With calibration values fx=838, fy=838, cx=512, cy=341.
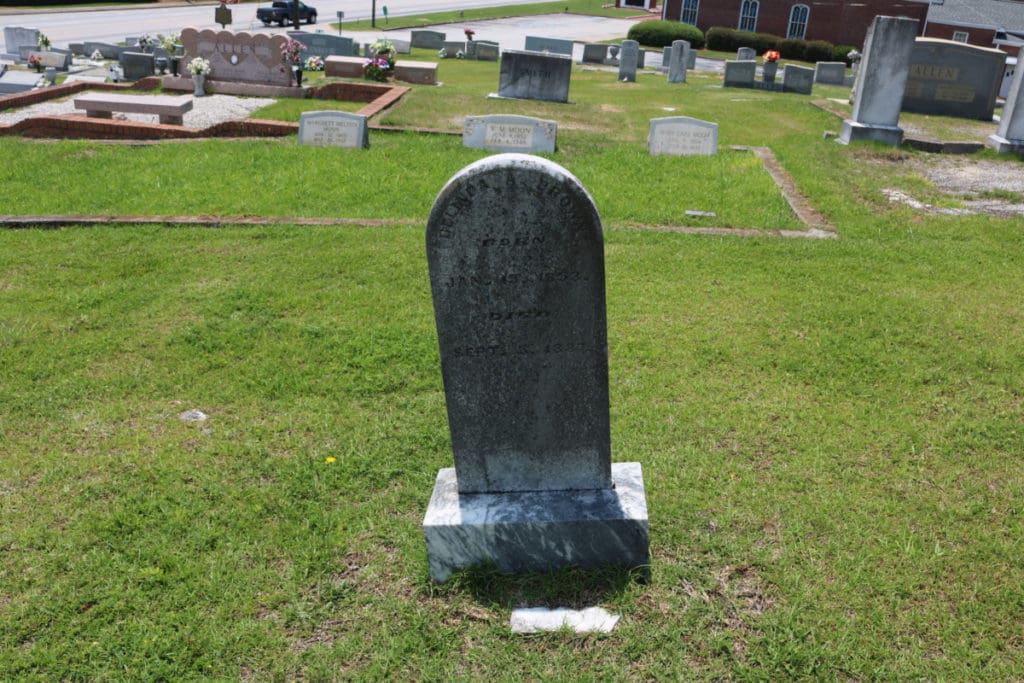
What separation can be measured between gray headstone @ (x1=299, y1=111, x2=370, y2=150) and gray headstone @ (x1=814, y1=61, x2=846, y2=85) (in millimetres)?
22088

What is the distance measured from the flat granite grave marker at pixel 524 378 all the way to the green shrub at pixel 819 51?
41.9 meters

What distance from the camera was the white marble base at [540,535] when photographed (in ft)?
12.1

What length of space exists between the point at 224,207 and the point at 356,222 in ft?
5.35

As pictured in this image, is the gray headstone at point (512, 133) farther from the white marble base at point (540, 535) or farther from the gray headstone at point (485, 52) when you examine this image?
the gray headstone at point (485, 52)

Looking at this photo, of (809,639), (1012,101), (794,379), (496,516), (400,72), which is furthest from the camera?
(400,72)

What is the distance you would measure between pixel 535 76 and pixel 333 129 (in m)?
7.97

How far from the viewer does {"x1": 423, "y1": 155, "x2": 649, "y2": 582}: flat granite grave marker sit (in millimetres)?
3383

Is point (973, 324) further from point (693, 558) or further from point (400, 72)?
point (400, 72)

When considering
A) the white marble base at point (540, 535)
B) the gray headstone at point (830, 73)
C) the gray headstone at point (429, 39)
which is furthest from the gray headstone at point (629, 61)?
the white marble base at point (540, 535)

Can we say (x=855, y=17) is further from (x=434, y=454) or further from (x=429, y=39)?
(x=434, y=454)

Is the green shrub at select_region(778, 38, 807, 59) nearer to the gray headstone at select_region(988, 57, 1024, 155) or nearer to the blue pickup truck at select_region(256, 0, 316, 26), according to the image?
the blue pickup truck at select_region(256, 0, 316, 26)

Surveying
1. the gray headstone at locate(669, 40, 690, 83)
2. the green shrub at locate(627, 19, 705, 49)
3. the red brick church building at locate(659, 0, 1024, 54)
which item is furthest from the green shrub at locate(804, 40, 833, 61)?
the gray headstone at locate(669, 40, 690, 83)

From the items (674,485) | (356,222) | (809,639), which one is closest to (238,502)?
(674,485)

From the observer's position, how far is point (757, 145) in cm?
1415
